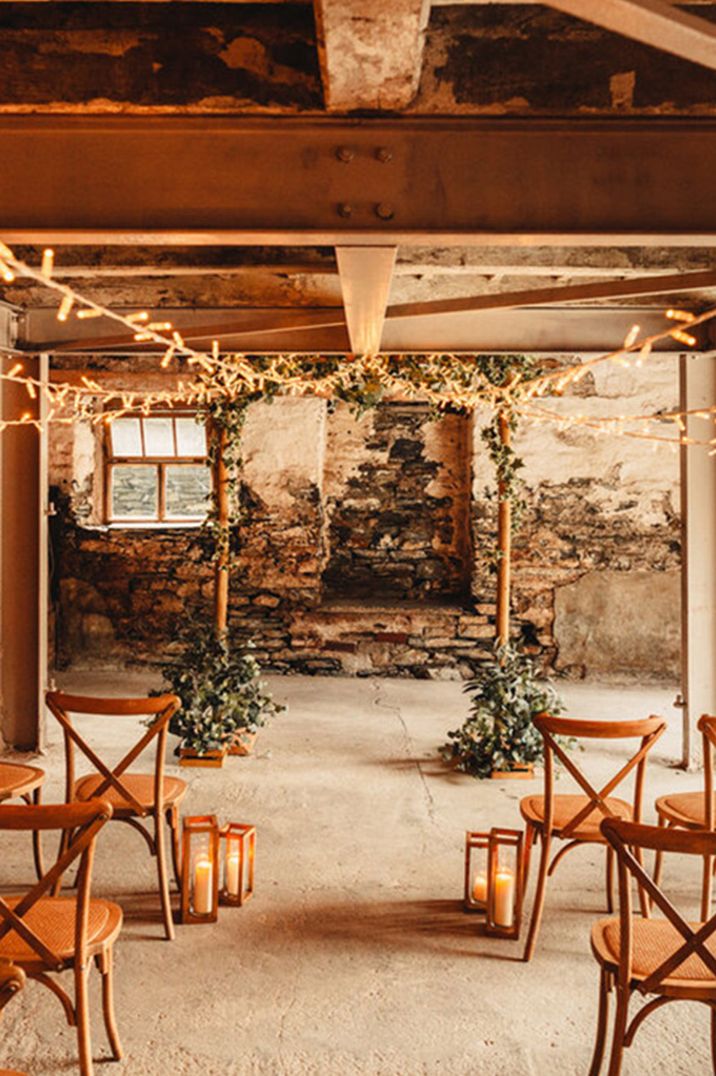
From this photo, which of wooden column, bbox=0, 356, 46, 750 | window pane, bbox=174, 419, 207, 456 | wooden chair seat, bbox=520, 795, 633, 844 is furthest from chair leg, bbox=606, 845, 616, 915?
window pane, bbox=174, 419, 207, 456

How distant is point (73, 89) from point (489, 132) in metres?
1.13

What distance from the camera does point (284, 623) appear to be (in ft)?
25.7

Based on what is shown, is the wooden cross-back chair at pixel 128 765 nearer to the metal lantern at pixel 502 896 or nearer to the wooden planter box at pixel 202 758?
the metal lantern at pixel 502 896

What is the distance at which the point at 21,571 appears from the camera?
5.28 meters

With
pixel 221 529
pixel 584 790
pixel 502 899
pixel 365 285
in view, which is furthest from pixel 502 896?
pixel 221 529

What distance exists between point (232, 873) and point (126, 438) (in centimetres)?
572

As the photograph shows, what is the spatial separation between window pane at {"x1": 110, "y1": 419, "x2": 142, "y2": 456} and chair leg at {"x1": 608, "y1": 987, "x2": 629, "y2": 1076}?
7.02 metres

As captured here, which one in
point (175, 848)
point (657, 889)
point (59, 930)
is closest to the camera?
point (657, 889)

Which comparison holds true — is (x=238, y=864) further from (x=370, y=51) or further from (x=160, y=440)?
(x=160, y=440)

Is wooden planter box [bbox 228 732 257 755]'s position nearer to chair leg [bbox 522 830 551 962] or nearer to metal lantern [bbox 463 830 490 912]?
metal lantern [bbox 463 830 490 912]

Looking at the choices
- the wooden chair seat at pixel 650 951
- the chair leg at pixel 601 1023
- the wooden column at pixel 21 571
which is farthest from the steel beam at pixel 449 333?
the chair leg at pixel 601 1023

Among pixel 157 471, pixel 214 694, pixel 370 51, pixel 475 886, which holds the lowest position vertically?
pixel 475 886

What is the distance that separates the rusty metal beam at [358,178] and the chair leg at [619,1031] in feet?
6.52

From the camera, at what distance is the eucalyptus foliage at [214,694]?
5211 mm
